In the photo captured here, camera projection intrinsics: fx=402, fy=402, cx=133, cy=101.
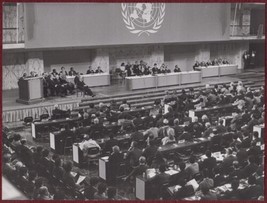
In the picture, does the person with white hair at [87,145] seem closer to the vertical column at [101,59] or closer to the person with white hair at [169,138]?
the person with white hair at [169,138]

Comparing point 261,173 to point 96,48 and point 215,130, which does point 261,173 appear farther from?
point 96,48

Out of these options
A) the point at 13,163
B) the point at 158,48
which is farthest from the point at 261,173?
the point at 158,48

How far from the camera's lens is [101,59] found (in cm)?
2409

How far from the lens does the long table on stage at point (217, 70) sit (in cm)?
2516

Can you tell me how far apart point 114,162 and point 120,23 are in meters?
14.0

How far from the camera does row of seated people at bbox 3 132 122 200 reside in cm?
843

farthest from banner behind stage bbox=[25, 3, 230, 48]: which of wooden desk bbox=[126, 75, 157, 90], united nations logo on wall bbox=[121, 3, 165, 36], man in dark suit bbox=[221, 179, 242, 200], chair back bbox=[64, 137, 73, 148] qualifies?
man in dark suit bbox=[221, 179, 242, 200]

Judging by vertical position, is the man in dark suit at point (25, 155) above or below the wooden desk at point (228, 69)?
below

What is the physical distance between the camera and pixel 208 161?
31.6 feet

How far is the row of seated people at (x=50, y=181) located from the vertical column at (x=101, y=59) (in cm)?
1345

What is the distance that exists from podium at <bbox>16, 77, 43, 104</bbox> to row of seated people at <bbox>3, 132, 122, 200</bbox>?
609 centimetres

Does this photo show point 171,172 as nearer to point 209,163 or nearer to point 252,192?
point 209,163

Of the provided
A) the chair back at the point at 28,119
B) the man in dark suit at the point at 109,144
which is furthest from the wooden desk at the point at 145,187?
the chair back at the point at 28,119

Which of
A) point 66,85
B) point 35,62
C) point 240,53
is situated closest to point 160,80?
Answer: point 66,85
